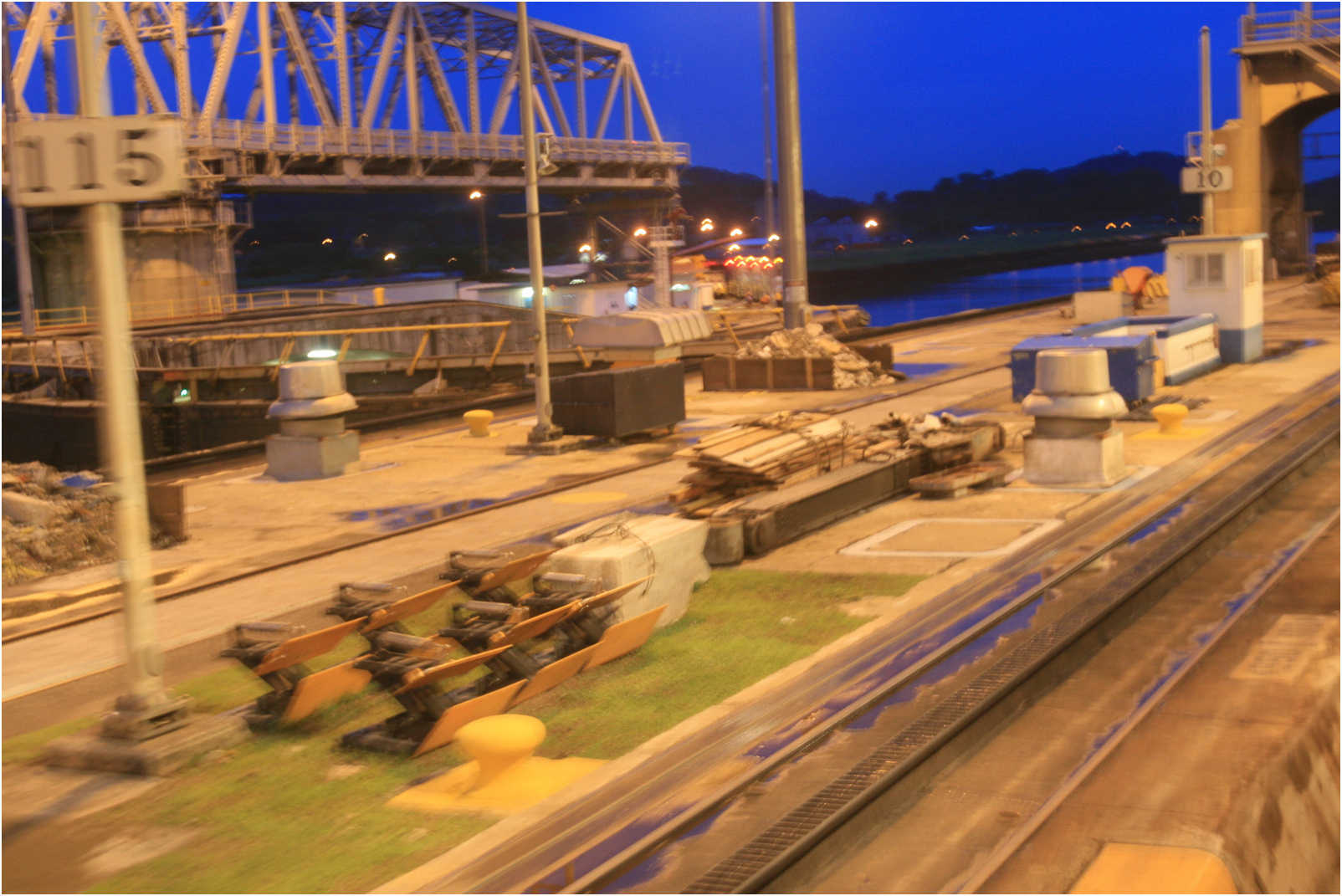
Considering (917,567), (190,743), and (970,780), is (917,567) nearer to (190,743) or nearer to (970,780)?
(970,780)

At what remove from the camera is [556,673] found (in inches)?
376

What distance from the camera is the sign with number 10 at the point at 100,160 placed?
7.83 meters

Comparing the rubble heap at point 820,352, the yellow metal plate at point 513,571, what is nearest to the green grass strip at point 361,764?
the yellow metal plate at point 513,571

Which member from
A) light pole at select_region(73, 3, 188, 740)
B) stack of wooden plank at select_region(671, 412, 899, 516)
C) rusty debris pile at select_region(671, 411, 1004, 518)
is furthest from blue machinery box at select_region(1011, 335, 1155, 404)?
light pole at select_region(73, 3, 188, 740)

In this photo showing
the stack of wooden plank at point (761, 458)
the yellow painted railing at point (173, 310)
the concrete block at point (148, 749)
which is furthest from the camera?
the yellow painted railing at point (173, 310)

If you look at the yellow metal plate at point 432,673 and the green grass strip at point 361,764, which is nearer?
the green grass strip at point 361,764

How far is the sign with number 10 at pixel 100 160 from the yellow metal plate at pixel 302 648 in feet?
9.92

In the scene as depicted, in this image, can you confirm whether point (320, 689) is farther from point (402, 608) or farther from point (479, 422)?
point (479, 422)

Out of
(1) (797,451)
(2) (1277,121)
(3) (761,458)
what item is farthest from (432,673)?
(2) (1277,121)

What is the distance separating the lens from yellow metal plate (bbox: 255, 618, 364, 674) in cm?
901

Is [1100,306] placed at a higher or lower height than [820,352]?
higher

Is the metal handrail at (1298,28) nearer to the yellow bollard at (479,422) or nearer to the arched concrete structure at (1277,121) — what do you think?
the arched concrete structure at (1277,121)

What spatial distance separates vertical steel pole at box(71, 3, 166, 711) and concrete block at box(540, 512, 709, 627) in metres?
3.49

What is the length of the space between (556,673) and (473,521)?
Answer: 6.91m
